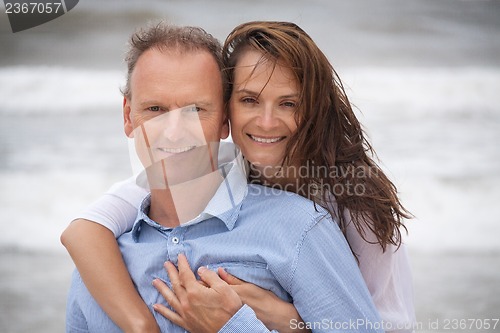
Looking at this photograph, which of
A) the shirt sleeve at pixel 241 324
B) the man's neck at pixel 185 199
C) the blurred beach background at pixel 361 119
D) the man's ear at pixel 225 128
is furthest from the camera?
the blurred beach background at pixel 361 119

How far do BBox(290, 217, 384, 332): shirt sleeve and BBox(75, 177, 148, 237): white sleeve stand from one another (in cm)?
51

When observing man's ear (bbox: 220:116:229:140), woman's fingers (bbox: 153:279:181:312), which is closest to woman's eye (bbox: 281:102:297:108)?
man's ear (bbox: 220:116:229:140)

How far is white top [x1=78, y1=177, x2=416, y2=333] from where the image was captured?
1843 mm

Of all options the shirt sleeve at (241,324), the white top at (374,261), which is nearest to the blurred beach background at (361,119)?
the white top at (374,261)

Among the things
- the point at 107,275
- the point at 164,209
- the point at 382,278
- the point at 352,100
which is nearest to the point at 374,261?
the point at 382,278

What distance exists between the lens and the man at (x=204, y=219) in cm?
158

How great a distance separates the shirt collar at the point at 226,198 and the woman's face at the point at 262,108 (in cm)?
5

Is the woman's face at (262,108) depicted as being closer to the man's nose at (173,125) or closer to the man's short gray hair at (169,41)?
the man's short gray hair at (169,41)

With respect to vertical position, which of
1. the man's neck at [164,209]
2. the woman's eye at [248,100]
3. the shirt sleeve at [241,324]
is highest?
the woman's eye at [248,100]

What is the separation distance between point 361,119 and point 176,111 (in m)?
4.24

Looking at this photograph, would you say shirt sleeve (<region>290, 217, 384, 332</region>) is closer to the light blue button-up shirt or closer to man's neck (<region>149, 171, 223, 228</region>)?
the light blue button-up shirt

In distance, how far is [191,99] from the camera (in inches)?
66.5

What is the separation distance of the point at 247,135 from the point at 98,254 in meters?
0.48

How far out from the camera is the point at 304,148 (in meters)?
1.84
